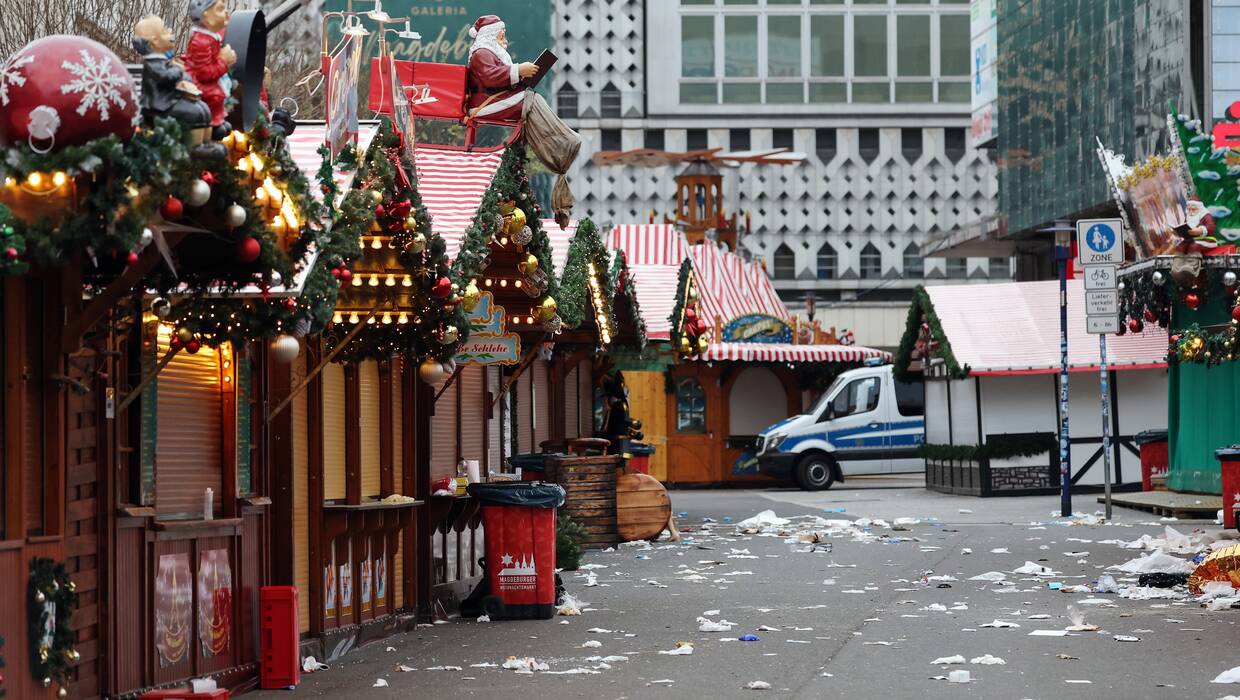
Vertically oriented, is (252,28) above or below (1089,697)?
above

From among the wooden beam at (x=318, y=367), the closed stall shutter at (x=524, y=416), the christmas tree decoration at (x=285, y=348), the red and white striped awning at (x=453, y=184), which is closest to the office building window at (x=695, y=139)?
the closed stall shutter at (x=524, y=416)

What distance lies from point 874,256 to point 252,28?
74.5 m

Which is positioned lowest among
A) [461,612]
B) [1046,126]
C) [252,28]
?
[461,612]

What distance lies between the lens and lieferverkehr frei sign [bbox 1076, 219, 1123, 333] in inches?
952

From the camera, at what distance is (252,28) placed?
333 inches

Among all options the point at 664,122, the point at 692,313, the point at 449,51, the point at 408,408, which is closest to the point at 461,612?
the point at 408,408

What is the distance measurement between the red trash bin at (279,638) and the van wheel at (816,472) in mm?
26689

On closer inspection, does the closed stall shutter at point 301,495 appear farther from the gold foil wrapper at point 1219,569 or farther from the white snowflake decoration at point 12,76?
the gold foil wrapper at point 1219,569

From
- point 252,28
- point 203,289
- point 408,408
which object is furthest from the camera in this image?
point 408,408

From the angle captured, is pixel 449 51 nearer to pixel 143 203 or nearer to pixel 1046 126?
pixel 1046 126

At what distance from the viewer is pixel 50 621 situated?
27.4ft

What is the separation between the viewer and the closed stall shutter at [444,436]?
17.1 meters

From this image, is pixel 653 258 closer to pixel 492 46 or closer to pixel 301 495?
pixel 492 46

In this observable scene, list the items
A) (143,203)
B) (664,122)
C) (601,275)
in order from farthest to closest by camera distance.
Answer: (664,122)
(601,275)
(143,203)
